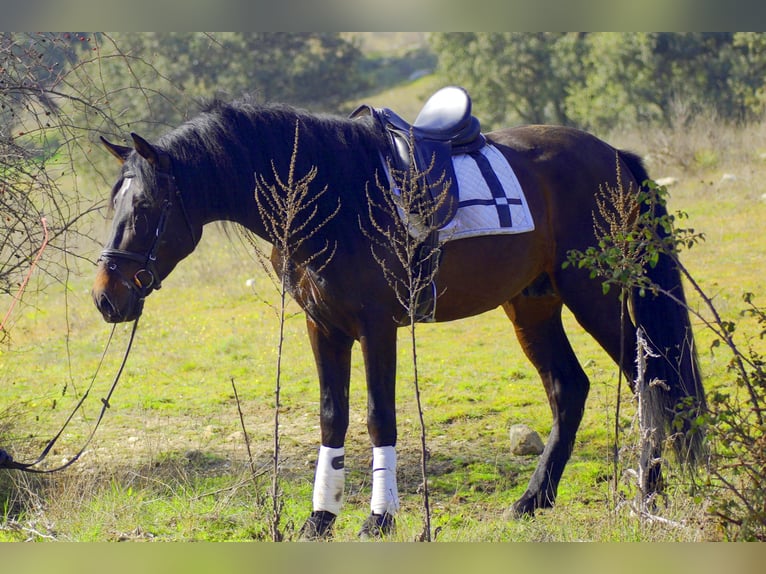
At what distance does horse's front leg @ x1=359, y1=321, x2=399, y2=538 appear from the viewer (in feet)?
14.3

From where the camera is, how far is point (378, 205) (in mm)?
4387

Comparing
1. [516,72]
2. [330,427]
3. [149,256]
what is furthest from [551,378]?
[516,72]

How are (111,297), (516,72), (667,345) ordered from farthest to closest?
(516,72)
(667,345)
(111,297)

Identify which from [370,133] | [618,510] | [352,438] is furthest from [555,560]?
[352,438]

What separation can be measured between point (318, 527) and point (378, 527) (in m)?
0.35

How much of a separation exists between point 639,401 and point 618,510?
20.6 inches

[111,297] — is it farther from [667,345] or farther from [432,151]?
[667,345]

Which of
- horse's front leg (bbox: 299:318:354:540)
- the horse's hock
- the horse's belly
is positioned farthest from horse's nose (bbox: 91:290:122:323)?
the horse's hock

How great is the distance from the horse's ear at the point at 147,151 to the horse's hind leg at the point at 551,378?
7.89 ft

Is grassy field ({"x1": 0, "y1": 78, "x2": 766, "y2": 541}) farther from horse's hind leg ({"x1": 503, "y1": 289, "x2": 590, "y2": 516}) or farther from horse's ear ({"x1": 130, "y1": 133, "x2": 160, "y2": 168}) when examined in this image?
horse's ear ({"x1": 130, "y1": 133, "x2": 160, "y2": 168})

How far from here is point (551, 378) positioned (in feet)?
17.7

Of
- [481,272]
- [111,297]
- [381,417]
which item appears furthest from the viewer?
[481,272]

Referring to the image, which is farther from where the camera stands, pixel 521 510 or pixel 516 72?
pixel 516 72

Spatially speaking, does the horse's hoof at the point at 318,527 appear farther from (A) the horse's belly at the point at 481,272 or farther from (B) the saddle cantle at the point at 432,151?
(A) the horse's belly at the point at 481,272
